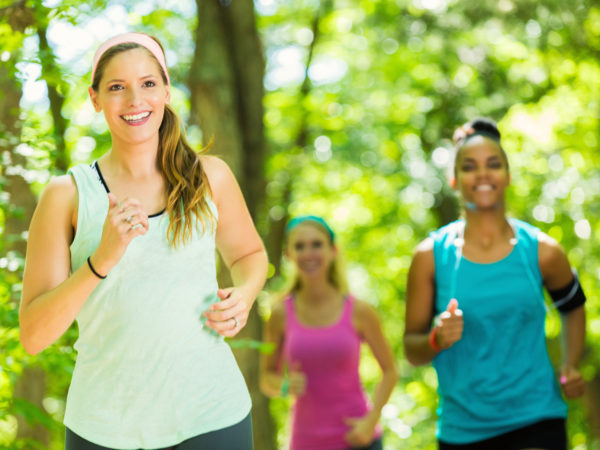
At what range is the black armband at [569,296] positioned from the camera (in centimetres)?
430

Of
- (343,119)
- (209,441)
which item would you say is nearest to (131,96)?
(209,441)

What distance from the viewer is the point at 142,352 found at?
260 cm

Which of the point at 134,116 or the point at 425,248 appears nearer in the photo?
the point at 134,116

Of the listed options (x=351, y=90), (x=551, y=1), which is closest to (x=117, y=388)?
(x=551, y=1)

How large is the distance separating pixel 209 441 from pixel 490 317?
1.95m

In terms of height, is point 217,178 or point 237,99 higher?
point 237,99

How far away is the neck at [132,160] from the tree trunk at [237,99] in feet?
15.4

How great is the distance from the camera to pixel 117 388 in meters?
2.60

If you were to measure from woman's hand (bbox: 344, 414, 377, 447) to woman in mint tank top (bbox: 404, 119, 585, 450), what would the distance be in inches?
51.2

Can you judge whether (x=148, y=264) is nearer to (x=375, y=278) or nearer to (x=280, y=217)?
(x=280, y=217)

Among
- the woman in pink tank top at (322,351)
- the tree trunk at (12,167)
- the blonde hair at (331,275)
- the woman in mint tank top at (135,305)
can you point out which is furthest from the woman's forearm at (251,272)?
the blonde hair at (331,275)

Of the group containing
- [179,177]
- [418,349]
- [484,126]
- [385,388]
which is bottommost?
[385,388]

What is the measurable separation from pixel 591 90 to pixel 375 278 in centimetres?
863

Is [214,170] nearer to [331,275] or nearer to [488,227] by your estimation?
[488,227]
